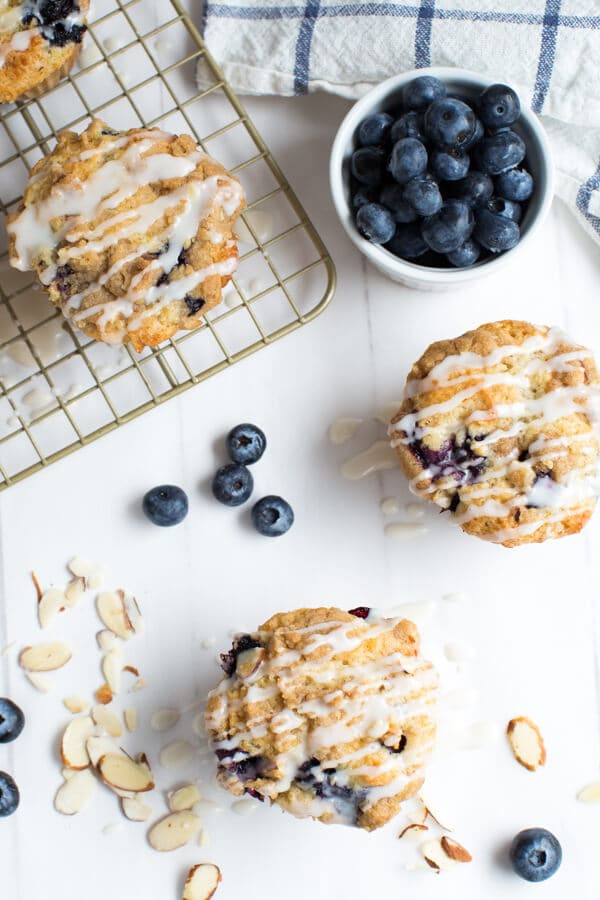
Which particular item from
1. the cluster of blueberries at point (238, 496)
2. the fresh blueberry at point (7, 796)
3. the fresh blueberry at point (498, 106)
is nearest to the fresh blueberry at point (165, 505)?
the cluster of blueberries at point (238, 496)

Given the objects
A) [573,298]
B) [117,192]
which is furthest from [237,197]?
[573,298]

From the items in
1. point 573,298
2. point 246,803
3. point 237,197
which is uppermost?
point 237,197

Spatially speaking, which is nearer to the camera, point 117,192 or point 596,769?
point 117,192

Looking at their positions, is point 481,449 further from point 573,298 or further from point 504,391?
point 573,298

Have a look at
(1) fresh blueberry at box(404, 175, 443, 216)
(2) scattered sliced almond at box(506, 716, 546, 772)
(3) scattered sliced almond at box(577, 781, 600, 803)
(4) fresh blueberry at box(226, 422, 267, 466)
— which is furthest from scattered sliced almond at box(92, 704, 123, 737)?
(1) fresh blueberry at box(404, 175, 443, 216)

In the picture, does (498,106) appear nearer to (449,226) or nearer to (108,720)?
(449,226)

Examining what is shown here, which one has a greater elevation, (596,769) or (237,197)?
(237,197)

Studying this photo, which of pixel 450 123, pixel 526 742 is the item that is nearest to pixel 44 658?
pixel 526 742
